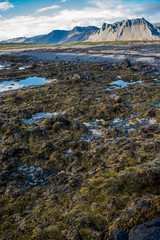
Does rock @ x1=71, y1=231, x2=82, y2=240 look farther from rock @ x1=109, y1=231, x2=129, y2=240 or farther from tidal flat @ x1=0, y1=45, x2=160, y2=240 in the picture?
rock @ x1=109, y1=231, x2=129, y2=240

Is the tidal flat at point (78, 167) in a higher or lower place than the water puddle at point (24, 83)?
lower

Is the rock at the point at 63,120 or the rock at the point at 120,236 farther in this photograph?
the rock at the point at 63,120

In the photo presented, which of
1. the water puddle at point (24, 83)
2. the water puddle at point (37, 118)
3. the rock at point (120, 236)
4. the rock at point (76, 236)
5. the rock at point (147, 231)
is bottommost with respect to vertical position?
the rock at point (76, 236)

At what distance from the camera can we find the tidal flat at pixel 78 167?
493 cm

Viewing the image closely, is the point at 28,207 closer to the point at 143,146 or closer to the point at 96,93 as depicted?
the point at 143,146

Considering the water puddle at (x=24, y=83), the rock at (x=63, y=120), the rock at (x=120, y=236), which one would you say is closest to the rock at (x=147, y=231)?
the rock at (x=120, y=236)

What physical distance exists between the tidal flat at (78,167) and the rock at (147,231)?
0.23m

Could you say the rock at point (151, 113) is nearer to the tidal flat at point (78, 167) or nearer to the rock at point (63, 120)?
the tidal flat at point (78, 167)

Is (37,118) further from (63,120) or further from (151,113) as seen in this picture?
(151,113)

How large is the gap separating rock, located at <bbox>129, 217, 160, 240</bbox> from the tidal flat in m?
0.23

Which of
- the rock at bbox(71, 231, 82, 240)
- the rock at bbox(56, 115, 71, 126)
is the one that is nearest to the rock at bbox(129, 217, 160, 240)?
the rock at bbox(71, 231, 82, 240)

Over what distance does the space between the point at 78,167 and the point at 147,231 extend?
15.2 feet

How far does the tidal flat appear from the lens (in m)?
4.93

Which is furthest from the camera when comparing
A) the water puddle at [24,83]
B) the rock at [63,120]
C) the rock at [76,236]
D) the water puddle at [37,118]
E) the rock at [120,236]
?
the water puddle at [24,83]
